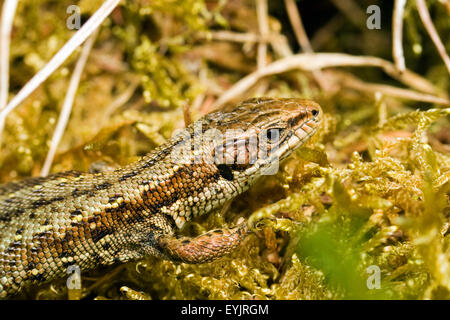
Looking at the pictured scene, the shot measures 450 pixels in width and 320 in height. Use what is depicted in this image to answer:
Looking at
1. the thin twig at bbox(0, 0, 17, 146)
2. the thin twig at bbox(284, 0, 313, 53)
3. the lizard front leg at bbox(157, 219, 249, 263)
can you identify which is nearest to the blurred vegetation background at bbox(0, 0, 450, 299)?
the thin twig at bbox(284, 0, 313, 53)

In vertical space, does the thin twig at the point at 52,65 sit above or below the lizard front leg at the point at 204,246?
above

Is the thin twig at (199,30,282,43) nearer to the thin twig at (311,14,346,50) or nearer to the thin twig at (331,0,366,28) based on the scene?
the thin twig at (311,14,346,50)

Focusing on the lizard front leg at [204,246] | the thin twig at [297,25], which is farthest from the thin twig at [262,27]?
the lizard front leg at [204,246]

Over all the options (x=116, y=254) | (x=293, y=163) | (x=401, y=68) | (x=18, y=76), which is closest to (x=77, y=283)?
(x=116, y=254)

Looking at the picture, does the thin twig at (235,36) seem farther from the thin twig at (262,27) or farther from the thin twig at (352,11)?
the thin twig at (352,11)

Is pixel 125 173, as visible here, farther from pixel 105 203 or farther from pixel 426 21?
pixel 426 21
